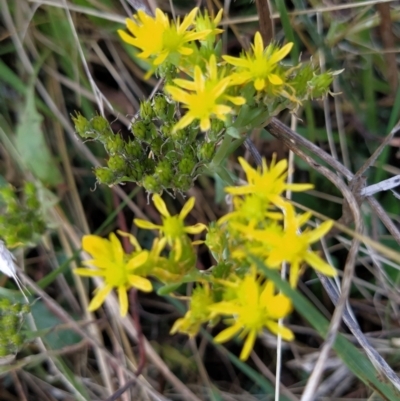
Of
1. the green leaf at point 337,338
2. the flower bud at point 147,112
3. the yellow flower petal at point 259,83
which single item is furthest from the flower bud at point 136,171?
the green leaf at point 337,338

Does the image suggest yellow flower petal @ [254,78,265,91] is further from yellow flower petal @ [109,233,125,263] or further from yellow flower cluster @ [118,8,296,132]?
yellow flower petal @ [109,233,125,263]

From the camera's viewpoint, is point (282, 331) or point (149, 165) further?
point (149, 165)

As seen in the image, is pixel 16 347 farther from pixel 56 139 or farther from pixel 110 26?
pixel 110 26

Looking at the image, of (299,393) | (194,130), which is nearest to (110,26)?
(194,130)

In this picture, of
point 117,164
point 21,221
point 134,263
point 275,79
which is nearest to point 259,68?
point 275,79

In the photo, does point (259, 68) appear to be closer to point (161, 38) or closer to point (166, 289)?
point (161, 38)

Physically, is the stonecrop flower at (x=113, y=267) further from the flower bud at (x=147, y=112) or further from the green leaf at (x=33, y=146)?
the green leaf at (x=33, y=146)
